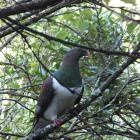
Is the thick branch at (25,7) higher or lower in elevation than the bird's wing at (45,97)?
lower

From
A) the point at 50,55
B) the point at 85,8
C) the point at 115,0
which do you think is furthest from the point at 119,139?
the point at 115,0

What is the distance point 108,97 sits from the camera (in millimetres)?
2447

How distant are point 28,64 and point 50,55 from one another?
1.09 feet

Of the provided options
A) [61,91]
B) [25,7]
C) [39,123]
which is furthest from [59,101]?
[25,7]

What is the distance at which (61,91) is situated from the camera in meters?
2.70

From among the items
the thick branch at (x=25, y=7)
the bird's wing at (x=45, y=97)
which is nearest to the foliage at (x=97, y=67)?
the bird's wing at (x=45, y=97)

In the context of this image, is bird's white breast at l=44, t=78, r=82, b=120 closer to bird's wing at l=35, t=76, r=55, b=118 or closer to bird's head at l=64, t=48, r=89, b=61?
bird's wing at l=35, t=76, r=55, b=118

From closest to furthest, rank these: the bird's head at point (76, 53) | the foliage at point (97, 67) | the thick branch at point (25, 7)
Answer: the thick branch at point (25, 7), the foliage at point (97, 67), the bird's head at point (76, 53)

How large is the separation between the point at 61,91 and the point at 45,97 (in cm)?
12

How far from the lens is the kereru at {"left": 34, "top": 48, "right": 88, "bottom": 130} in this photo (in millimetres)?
2656

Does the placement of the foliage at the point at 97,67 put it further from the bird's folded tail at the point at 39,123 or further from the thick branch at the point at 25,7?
the thick branch at the point at 25,7

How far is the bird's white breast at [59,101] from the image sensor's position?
268 cm

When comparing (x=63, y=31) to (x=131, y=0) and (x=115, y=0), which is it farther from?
→ (x=131, y=0)

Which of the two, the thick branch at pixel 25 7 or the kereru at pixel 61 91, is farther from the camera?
the kereru at pixel 61 91
